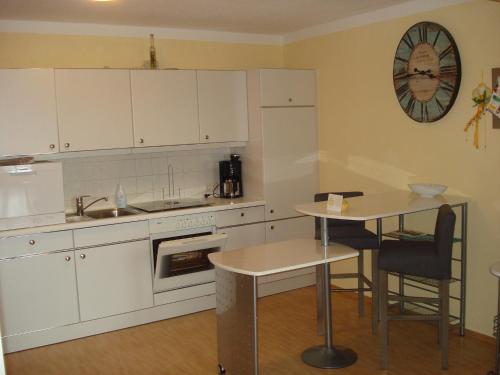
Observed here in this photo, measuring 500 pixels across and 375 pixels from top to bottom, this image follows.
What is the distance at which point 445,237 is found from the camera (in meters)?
3.32

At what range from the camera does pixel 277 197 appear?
5.24m

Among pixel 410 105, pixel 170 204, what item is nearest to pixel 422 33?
pixel 410 105

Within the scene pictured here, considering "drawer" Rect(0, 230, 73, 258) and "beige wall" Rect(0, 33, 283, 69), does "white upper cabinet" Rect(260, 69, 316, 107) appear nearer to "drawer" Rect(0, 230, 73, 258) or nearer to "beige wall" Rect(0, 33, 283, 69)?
"beige wall" Rect(0, 33, 283, 69)

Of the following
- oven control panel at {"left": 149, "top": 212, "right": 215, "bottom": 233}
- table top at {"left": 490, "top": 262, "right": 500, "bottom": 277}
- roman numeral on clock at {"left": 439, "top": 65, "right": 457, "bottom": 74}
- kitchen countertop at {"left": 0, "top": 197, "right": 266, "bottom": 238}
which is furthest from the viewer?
oven control panel at {"left": 149, "top": 212, "right": 215, "bottom": 233}

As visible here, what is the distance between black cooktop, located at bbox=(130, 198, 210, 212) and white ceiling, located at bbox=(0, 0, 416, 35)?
5.34ft

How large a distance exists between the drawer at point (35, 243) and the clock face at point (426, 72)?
9.59ft

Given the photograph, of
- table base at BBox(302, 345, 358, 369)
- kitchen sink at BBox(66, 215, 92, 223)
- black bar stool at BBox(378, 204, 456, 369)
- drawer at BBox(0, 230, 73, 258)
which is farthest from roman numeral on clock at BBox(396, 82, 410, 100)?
drawer at BBox(0, 230, 73, 258)

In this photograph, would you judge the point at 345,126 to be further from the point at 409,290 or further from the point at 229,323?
the point at 229,323

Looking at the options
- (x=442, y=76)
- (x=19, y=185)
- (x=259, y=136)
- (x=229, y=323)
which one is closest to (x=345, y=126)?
(x=259, y=136)

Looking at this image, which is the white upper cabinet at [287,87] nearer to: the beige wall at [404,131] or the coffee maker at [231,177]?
the beige wall at [404,131]

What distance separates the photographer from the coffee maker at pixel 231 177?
17.6 ft

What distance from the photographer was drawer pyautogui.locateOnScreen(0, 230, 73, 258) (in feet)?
13.3

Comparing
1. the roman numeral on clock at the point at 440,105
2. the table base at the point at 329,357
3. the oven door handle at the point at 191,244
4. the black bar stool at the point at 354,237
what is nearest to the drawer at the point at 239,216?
the oven door handle at the point at 191,244

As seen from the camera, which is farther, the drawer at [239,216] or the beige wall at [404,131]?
the drawer at [239,216]
